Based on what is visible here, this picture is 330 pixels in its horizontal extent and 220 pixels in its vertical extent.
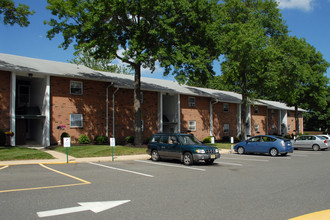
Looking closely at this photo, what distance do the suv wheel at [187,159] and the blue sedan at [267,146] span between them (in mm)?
7802

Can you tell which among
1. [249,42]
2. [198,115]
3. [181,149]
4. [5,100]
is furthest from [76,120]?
[249,42]

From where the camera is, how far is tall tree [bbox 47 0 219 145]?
64.4 ft

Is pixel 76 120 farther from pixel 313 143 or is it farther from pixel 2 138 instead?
pixel 313 143

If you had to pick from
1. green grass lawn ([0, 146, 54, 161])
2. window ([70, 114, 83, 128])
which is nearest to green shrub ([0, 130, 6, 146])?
green grass lawn ([0, 146, 54, 161])

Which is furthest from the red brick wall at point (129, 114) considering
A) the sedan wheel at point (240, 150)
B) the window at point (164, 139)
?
the window at point (164, 139)

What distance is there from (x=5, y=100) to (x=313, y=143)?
24.6 m

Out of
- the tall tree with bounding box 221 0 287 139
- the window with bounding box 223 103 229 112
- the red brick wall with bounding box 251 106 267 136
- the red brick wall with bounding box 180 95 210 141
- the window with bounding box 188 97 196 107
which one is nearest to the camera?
the tall tree with bounding box 221 0 287 139

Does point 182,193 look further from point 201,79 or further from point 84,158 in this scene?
point 201,79

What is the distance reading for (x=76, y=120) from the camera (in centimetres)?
2370

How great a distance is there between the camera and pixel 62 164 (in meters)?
14.1

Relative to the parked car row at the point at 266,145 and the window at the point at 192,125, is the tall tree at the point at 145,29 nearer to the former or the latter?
the parked car row at the point at 266,145

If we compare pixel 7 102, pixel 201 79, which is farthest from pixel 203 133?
pixel 7 102

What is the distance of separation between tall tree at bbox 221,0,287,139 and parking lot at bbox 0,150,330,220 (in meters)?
18.2

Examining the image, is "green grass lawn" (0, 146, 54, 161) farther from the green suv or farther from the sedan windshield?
the sedan windshield
